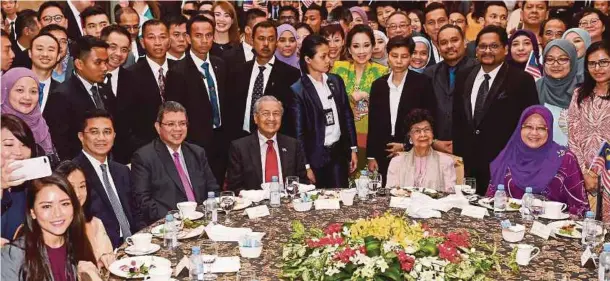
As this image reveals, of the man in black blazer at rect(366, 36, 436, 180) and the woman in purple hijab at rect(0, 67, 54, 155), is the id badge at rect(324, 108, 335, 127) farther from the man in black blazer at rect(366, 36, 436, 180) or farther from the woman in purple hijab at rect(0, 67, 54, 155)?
the woman in purple hijab at rect(0, 67, 54, 155)

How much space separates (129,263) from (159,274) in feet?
0.83

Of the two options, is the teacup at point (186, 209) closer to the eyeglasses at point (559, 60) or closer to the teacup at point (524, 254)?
the teacup at point (524, 254)

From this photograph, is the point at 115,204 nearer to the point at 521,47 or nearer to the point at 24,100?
the point at 24,100

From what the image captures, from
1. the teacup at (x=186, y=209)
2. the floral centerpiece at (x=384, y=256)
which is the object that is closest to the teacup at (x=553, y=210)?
the floral centerpiece at (x=384, y=256)

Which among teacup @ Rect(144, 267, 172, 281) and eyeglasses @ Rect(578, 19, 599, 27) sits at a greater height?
eyeglasses @ Rect(578, 19, 599, 27)

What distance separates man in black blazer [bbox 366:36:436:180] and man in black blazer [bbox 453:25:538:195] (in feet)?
1.03

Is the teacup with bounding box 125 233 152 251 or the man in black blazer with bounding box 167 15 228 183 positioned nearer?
the teacup with bounding box 125 233 152 251

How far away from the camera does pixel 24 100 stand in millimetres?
4840

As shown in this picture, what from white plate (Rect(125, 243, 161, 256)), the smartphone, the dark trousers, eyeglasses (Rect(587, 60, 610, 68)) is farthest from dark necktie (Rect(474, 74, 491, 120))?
the smartphone

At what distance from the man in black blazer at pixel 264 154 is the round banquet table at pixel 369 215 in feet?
2.66

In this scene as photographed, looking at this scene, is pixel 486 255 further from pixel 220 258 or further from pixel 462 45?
pixel 462 45

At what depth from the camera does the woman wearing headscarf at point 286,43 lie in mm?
6738

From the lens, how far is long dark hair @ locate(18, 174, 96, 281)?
10.7 ft

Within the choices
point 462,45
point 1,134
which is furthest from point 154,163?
point 462,45
